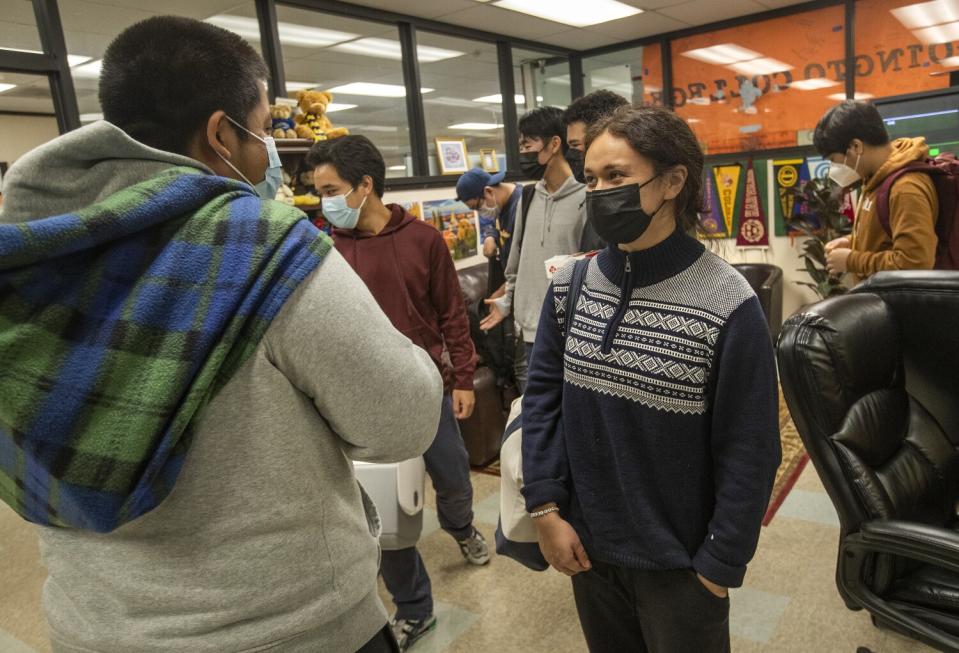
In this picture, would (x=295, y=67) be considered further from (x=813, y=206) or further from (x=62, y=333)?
(x=62, y=333)

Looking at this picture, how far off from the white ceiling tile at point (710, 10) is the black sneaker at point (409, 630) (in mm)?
4690

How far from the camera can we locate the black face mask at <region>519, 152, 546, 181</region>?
241 centimetres

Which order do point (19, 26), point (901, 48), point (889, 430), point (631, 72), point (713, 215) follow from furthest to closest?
point (631, 72), point (713, 215), point (901, 48), point (19, 26), point (889, 430)

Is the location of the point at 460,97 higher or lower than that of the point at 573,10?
lower

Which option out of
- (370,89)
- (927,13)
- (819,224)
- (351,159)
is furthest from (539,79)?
(351,159)

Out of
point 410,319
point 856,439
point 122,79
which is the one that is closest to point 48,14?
point 410,319

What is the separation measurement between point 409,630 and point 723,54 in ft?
17.6

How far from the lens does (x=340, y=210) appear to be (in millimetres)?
2117

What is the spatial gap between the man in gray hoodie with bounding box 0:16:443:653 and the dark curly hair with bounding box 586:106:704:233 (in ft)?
2.11

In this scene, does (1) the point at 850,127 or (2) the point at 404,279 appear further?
(1) the point at 850,127

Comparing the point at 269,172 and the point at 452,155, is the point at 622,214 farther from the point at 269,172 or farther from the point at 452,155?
the point at 452,155

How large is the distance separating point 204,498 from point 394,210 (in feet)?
5.26

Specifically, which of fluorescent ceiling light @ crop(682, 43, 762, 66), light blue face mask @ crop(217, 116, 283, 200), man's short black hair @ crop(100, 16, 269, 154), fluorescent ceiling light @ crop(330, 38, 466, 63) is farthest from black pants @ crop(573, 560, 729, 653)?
fluorescent ceiling light @ crop(682, 43, 762, 66)

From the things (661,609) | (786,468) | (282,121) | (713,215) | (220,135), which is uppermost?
(282,121)
